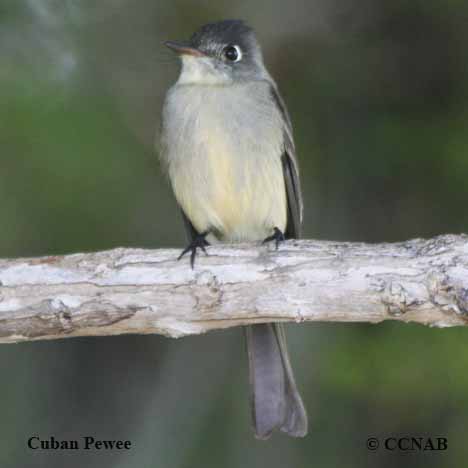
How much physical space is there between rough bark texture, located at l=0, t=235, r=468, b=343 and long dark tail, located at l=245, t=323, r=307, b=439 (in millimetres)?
674

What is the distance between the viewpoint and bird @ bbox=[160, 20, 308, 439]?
450cm

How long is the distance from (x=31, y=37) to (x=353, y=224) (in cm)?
200

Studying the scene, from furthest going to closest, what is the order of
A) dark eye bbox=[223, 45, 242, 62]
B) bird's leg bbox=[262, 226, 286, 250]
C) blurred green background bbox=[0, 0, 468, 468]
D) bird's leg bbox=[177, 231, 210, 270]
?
blurred green background bbox=[0, 0, 468, 468]
dark eye bbox=[223, 45, 242, 62]
bird's leg bbox=[262, 226, 286, 250]
bird's leg bbox=[177, 231, 210, 270]

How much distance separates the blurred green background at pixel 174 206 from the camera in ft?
15.7

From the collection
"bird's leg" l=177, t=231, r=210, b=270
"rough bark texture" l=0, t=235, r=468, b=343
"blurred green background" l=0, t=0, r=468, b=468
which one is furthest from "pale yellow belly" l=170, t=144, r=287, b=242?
"rough bark texture" l=0, t=235, r=468, b=343

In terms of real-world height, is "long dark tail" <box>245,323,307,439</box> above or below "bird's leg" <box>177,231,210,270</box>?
below

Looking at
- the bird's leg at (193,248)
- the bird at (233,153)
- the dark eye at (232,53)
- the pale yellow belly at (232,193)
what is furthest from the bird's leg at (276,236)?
the dark eye at (232,53)

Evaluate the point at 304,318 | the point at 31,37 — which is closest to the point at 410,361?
the point at 304,318

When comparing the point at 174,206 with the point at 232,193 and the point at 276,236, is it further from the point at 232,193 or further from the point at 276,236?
the point at 276,236

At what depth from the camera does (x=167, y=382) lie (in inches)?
200

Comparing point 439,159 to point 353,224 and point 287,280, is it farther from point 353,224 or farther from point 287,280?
point 287,280

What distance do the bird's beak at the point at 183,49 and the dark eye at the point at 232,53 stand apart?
140mm

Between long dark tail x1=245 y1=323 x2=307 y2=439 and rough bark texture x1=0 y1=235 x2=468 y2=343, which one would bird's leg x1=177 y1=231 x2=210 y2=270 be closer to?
rough bark texture x1=0 y1=235 x2=468 y2=343

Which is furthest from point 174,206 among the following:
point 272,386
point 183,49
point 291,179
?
point 272,386
